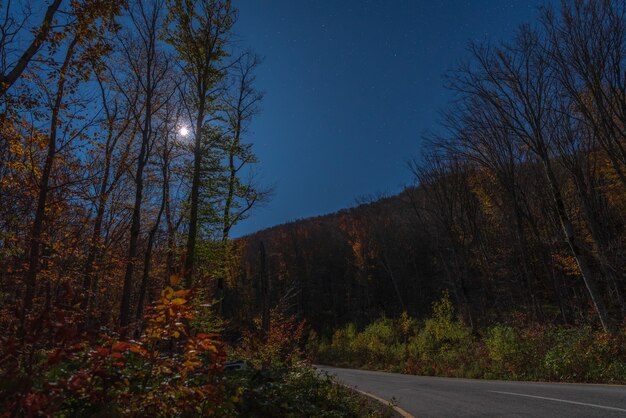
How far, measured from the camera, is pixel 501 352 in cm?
1461

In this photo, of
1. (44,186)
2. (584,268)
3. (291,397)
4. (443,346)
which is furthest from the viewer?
(443,346)

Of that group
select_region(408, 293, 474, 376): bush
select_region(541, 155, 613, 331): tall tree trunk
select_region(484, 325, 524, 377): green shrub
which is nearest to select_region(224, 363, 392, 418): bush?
select_region(484, 325, 524, 377): green shrub

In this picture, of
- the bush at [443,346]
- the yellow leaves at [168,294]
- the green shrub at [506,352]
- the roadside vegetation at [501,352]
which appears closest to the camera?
the yellow leaves at [168,294]

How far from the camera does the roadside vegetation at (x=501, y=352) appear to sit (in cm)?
1136

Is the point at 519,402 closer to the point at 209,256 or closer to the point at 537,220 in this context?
the point at 209,256

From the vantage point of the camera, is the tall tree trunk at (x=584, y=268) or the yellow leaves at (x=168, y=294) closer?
the yellow leaves at (x=168, y=294)

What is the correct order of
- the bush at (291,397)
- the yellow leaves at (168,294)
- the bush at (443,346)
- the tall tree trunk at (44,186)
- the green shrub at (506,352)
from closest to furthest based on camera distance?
the yellow leaves at (168,294) < the bush at (291,397) < the tall tree trunk at (44,186) < the green shrub at (506,352) < the bush at (443,346)

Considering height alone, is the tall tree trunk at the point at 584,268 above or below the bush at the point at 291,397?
above

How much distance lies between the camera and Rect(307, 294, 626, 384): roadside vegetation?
11.4 meters

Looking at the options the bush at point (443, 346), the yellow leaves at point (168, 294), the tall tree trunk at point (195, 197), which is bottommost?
the bush at point (443, 346)

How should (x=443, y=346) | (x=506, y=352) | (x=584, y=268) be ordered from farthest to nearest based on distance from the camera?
1. (x=443, y=346)
2. (x=506, y=352)
3. (x=584, y=268)

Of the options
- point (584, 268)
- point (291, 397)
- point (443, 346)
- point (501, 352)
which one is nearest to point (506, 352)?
point (501, 352)

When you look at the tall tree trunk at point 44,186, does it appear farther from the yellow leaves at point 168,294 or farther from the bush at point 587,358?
the bush at point 587,358

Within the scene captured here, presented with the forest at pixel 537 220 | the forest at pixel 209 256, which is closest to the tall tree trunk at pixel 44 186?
the forest at pixel 209 256
